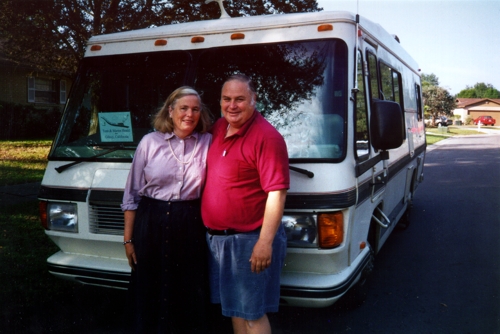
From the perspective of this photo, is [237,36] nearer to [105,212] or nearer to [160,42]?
[160,42]

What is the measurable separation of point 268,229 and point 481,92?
4514 inches

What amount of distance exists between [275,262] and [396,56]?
3679 millimetres

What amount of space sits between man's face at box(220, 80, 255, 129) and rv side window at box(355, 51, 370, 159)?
104 centimetres

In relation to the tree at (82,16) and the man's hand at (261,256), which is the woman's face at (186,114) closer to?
the man's hand at (261,256)

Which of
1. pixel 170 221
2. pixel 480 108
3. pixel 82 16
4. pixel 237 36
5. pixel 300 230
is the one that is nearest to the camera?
pixel 170 221

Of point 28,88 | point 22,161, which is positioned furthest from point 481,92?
point 22,161

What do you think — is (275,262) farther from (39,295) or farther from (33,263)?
(33,263)

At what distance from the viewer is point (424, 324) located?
4293 millimetres

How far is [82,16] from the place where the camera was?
10297mm

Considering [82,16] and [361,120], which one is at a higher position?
[82,16]

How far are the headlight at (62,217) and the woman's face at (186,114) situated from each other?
1243 millimetres

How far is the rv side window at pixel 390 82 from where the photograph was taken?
16.0 ft

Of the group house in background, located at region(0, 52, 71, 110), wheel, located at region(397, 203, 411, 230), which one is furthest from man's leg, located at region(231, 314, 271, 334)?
house in background, located at region(0, 52, 71, 110)

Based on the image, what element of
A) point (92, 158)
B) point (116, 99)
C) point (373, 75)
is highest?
point (373, 75)
